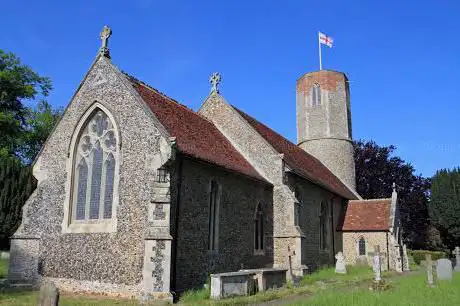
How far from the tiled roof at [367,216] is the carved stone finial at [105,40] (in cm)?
1807

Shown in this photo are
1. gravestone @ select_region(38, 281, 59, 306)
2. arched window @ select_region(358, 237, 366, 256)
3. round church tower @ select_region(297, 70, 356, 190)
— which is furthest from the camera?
round church tower @ select_region(297, 70, 356, 190)

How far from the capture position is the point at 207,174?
15.7 metres

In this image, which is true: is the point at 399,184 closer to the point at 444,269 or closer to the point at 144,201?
the point at 444,269

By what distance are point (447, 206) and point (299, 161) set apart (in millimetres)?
17195

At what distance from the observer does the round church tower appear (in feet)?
112

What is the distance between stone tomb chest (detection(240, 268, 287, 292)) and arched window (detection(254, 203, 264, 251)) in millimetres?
2213

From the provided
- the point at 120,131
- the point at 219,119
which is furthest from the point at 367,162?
the point at 120,131

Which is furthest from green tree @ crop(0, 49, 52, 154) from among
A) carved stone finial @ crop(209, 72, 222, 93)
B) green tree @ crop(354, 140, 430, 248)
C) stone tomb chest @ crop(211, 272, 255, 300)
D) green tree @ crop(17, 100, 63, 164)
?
green tree @ crop(354, 140, 430, 248)

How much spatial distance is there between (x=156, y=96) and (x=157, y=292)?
8.69 metres

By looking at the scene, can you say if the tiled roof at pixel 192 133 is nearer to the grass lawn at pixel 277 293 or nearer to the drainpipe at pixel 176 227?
the drainpipe at pixel 176 227

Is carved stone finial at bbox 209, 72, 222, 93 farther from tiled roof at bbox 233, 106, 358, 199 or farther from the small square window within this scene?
the small square window

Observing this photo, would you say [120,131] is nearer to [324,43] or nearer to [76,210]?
[76,210]

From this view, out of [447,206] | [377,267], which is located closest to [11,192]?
[377,267]

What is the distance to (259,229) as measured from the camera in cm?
1894
